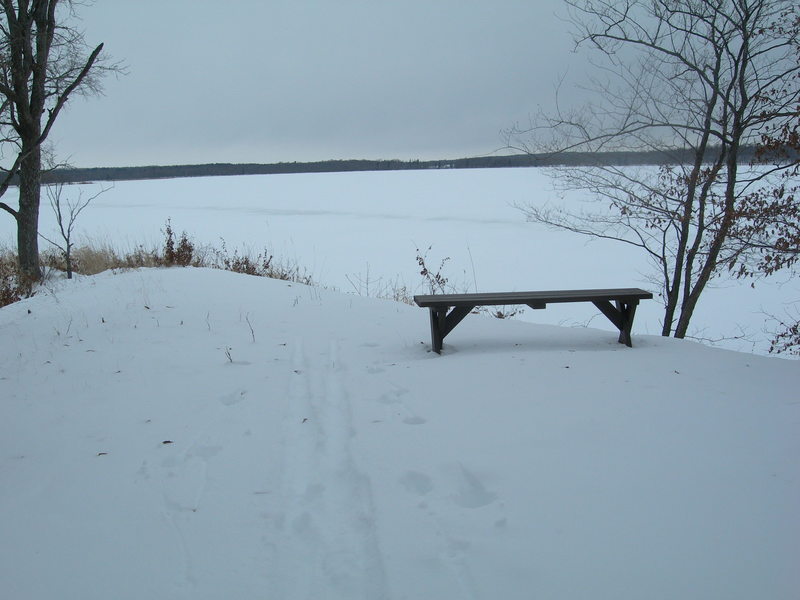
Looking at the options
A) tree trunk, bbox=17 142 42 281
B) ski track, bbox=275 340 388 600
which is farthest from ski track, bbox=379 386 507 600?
tree trunk, bbox=17 142 42 281

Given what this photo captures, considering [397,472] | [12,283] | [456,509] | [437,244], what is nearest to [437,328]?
[397,472]

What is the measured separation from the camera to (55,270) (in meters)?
12.0

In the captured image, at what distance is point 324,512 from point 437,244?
1535 centimetres

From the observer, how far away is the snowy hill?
6.28 ft

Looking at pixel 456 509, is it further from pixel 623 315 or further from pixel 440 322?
pixel 623 315

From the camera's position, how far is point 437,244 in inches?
681

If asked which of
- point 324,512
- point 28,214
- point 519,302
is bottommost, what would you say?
point 324,512

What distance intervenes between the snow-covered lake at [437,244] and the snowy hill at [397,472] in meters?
5.23

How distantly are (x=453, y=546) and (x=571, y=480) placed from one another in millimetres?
726

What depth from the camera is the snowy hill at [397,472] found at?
1915 millimetres

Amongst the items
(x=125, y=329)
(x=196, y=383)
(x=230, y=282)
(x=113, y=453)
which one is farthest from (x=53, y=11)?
(x=113, y=453)

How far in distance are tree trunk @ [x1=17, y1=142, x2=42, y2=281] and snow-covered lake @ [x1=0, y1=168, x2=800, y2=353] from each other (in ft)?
9.59

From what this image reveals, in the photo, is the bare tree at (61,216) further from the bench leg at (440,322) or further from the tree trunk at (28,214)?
the bench leg at (440,322)

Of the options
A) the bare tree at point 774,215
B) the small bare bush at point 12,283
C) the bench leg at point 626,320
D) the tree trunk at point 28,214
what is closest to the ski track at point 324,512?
the bench leg at point 626,320
